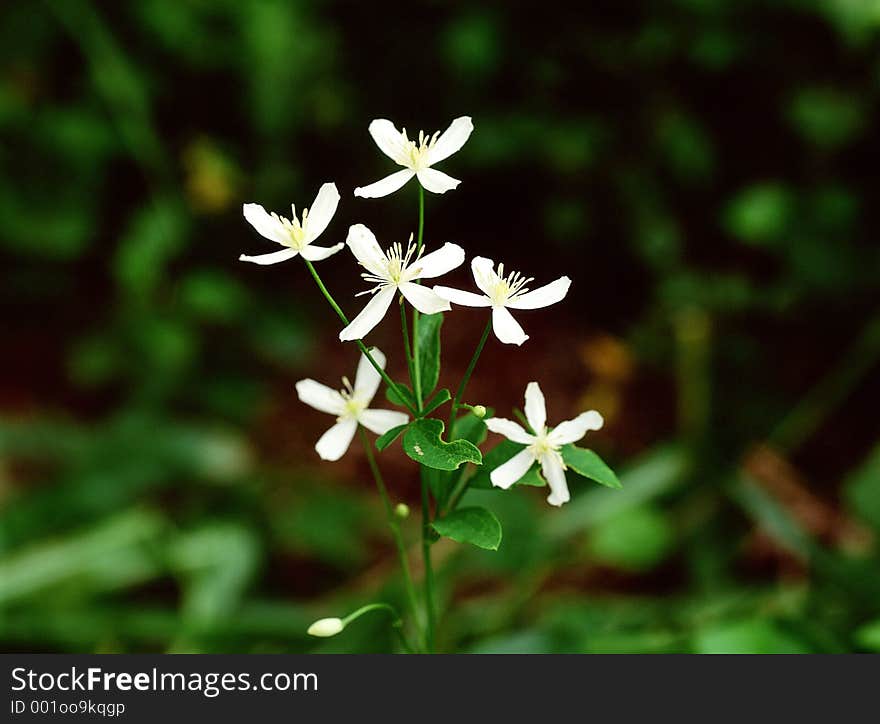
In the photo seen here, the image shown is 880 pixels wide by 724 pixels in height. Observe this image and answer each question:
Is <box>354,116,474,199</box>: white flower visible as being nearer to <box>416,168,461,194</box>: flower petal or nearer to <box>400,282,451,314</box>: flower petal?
<box>416,168,461,194</box>: flower petal

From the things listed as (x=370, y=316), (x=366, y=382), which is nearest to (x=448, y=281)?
(x=366, y=382)

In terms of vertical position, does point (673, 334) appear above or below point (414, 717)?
above

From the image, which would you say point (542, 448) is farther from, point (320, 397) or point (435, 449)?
point (320, 397)

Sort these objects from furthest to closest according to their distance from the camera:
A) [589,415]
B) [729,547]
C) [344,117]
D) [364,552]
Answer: [344,117]
[364,552]
[729,547]
[589,415]

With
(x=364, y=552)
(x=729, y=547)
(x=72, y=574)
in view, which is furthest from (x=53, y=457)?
(x=729, y=547)

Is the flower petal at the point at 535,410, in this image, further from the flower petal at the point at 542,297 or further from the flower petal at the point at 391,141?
the flower petal at the point at 391,141

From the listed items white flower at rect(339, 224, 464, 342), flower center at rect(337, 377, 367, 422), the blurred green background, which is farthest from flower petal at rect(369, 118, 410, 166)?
the blurred green background

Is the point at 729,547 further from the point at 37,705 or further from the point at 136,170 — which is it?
the point at 136,170
